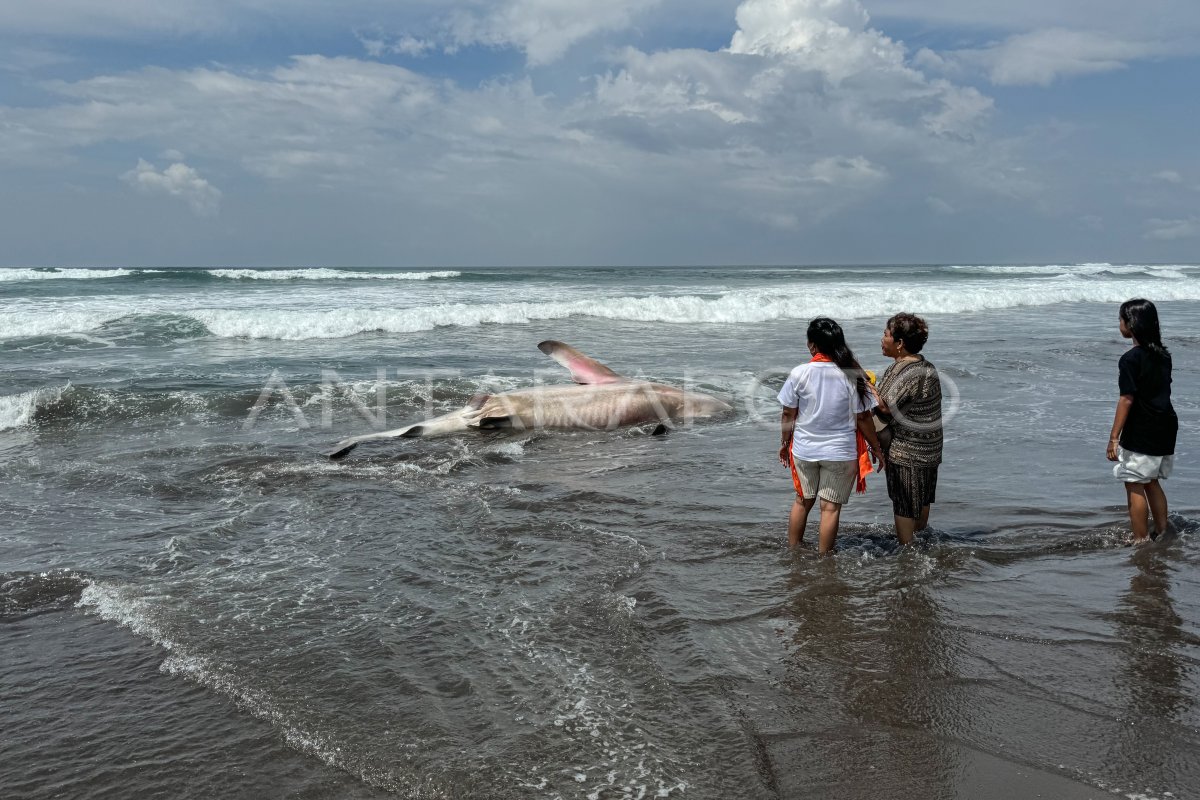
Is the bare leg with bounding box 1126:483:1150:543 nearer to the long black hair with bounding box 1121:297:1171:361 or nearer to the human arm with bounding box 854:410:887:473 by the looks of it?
the long black hair with bounding box 1121:297:1171:361

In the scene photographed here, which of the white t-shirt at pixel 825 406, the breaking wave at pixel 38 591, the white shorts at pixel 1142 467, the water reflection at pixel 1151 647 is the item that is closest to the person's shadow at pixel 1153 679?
the water reflection at pixel 1151 647

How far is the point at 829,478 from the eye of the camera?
566cm

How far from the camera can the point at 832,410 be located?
5602mm

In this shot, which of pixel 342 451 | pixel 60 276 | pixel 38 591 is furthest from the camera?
pixel 60 276

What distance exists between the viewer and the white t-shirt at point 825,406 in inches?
219

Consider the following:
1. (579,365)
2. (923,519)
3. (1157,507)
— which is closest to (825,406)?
(923,519)

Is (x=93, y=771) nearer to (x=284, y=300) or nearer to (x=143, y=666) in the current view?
(x=143, y=666)

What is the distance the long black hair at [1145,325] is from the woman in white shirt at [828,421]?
6.29 feet

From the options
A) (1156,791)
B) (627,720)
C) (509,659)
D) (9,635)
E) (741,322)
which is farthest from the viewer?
(741,322)

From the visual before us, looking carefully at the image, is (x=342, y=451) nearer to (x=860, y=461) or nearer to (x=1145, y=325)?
(x=860, y=461)

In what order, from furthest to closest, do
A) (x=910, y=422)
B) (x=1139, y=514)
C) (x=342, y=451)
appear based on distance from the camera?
1. (x=342, y=451)
2. (x=1139, y=514)
3. (x=910, y=422)

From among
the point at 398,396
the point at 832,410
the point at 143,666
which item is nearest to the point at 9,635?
the point at 143,666

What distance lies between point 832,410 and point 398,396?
807 centimetres

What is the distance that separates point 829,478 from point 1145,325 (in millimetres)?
2390
